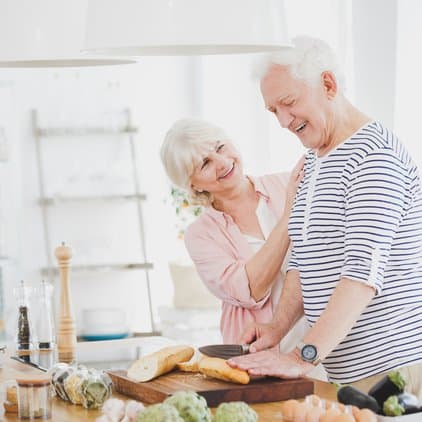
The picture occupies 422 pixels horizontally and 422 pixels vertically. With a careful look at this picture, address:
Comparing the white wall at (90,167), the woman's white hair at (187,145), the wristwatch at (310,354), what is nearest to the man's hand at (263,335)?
the wristwatch at (310,354)

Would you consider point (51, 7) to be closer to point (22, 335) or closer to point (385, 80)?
point (22, 335)

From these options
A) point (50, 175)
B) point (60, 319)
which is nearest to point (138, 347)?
point (60, 319)

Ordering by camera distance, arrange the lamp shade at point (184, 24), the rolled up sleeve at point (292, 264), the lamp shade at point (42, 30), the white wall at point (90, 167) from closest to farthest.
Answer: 1. the lamp shade at point (184, 24)
2. the lamp shade at point (42, 30)
3. the rolled up sleeve at point (292, 264)
4. the white wall at point (90, 167)

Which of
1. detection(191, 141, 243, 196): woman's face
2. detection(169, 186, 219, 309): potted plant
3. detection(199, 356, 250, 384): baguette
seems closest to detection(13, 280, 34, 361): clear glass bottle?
detection(191, 141, 243, 196): woman's face

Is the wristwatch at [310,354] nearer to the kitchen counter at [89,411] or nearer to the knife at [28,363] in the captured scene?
the kitchen counter at [89,411]

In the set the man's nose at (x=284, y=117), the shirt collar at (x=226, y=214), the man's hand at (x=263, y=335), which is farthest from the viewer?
the shirt collar at (x=226, y=214)

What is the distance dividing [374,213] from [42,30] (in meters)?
1.02

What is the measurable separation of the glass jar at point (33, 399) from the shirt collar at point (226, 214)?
1.20 m

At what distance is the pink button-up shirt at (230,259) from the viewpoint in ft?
10.9

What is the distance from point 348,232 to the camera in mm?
2666

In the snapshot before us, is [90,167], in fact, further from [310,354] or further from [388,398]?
[388,398]

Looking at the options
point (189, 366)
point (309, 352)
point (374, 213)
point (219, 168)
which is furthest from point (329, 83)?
point (189, 366)

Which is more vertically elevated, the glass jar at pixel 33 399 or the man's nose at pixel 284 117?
the man's nose at pixel 284 117

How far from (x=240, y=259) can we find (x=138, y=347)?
18.3 inches
